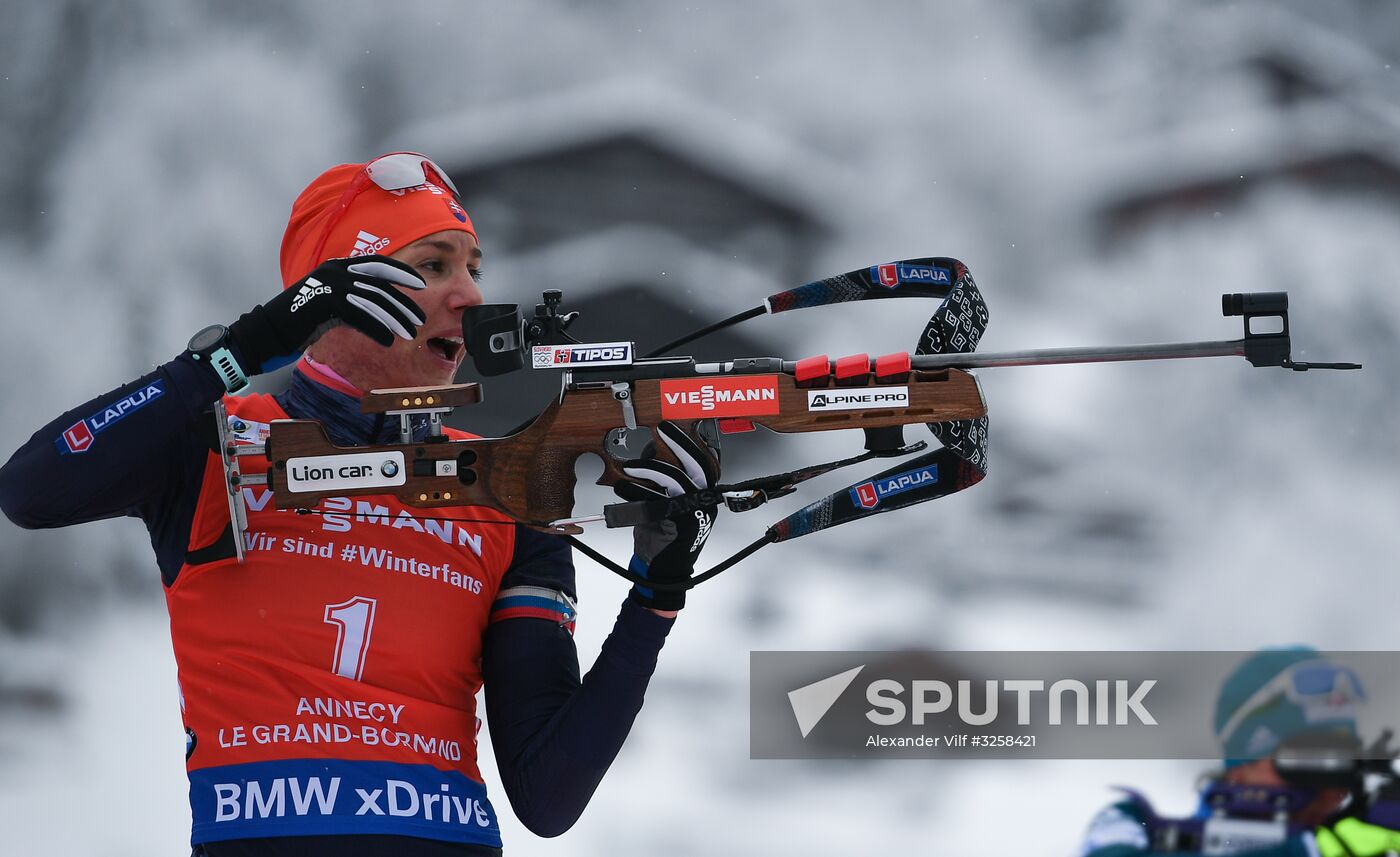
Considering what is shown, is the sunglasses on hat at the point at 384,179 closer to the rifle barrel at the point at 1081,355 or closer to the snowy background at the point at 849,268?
the rifle barrel at the point at 1081,355

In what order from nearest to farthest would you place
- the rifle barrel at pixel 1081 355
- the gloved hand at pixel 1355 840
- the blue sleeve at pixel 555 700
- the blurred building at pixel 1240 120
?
the rifle barrel at pixel 1081 355 < the blue sleeve at pixel 555 700 < the gloved hand at pixel 1355 840 < the blurred building at pixel 1240 120

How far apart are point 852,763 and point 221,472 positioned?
119 centimetres

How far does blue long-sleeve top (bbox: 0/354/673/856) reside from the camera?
3.93ft

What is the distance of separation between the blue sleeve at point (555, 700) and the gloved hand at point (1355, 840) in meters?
1.32

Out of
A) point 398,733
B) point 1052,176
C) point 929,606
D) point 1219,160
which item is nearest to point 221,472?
point 398,733

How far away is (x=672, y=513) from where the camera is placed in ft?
4.14

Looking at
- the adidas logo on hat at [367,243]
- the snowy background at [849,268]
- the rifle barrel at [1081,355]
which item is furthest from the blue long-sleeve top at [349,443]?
the snowy background at [849,268]

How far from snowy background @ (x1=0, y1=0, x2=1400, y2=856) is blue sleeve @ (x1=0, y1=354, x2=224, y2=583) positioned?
3.37ft

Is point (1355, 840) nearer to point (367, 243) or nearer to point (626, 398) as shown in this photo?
point (626, 398)

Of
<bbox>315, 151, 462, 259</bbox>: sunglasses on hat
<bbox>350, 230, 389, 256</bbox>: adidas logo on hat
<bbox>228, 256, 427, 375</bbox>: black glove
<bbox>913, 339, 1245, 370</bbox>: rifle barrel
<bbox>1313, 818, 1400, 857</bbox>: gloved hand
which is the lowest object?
<bbox>1313, 818, 1400, 857</bbox>: gloved hand

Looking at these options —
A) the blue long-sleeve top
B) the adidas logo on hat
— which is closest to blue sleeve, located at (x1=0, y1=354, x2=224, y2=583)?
the blue long-sleeve top

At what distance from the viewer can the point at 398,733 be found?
128 cm

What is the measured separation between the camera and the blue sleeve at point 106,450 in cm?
119

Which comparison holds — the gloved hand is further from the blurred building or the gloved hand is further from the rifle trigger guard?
the rifle trigger guard
